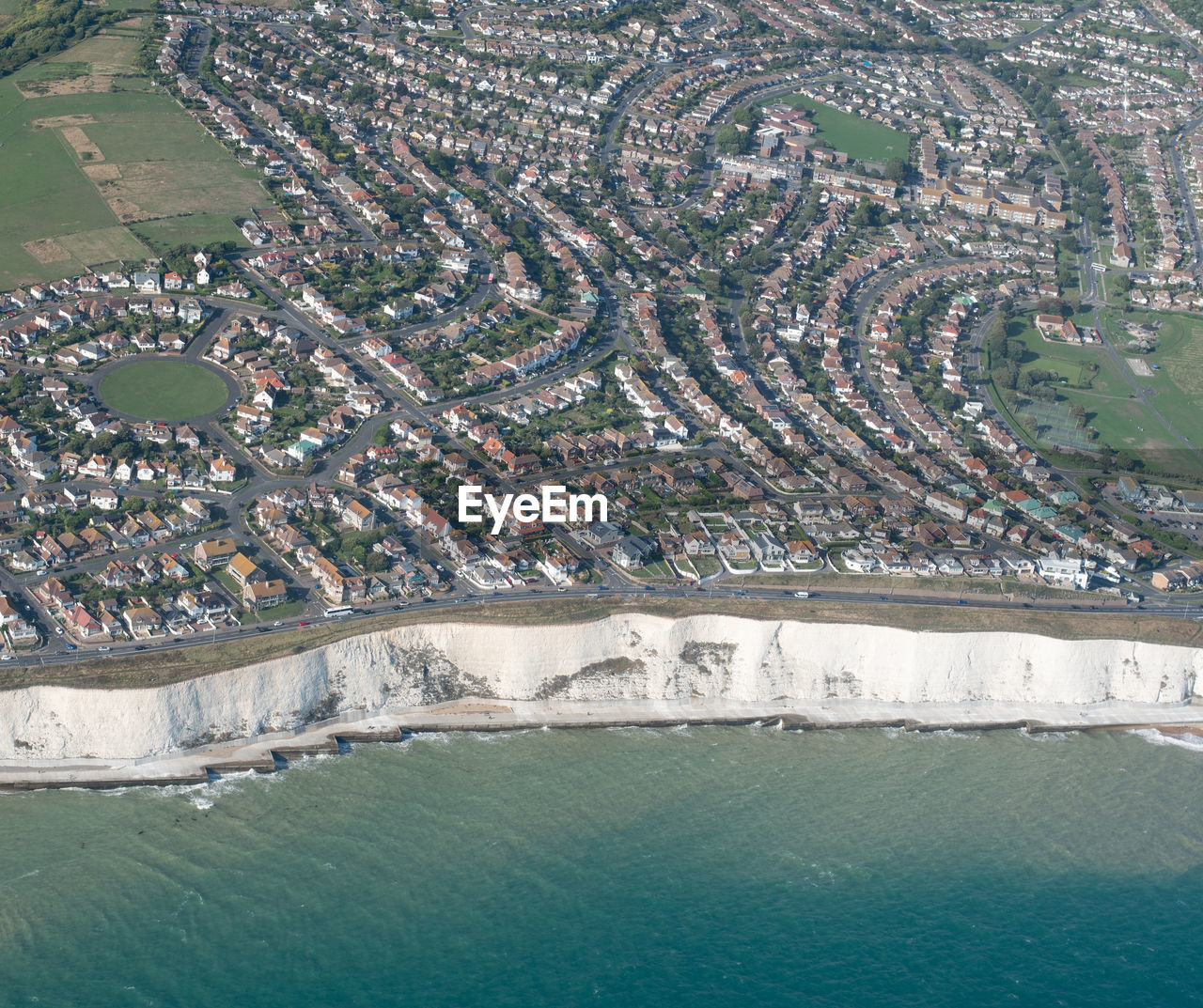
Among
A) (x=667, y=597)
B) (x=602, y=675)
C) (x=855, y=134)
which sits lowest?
(x=602, y=675)

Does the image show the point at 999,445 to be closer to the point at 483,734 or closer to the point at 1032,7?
the point at 483,734

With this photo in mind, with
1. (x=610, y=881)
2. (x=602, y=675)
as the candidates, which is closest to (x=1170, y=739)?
(x=602, y=675)

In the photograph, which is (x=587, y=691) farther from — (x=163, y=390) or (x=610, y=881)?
(x=163, y=390)

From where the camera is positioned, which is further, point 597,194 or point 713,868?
point 597,194

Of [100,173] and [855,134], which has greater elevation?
[100,173]

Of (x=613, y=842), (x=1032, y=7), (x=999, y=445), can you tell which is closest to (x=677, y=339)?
(x=999, y=445)

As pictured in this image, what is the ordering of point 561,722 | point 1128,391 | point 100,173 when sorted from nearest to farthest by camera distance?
point 561,722 → point 1128,391 → point 100,173

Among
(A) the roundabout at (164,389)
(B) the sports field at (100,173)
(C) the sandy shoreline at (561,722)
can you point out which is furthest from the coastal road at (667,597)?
(B) the sports field at (100,173)
